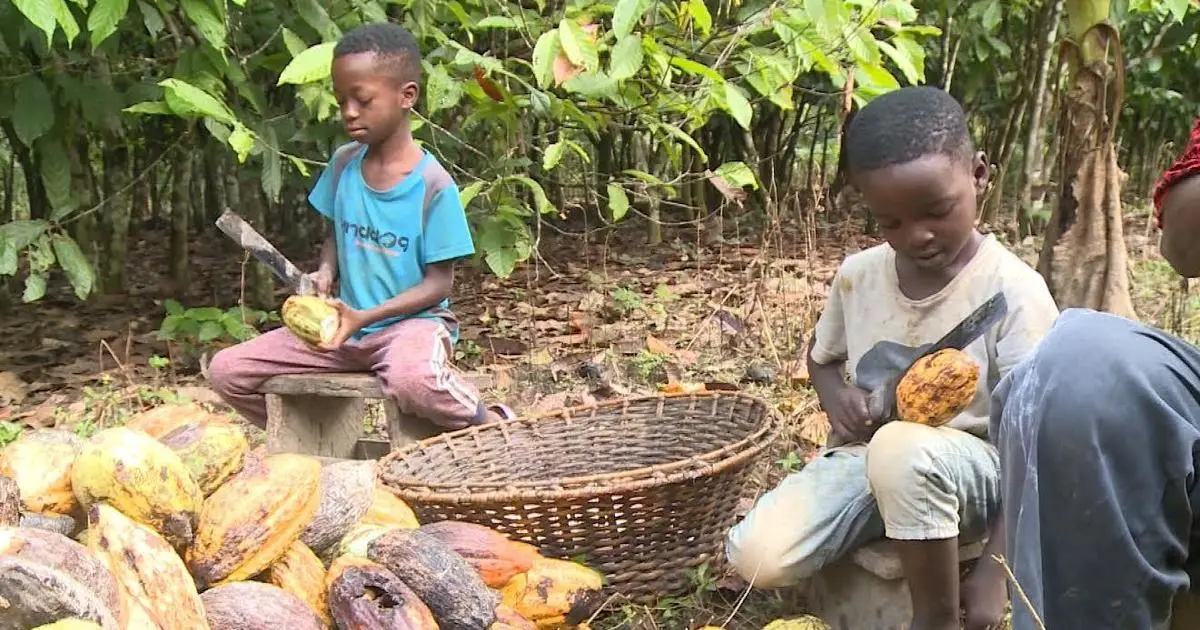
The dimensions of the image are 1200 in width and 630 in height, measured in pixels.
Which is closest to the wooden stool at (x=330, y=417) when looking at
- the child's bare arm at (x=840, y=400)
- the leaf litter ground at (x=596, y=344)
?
the leaf litter ground at (x=596, y=344)

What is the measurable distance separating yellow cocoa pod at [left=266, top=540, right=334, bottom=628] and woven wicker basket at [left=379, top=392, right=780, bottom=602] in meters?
0.48

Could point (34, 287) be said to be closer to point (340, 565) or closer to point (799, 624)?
point (340, 565)

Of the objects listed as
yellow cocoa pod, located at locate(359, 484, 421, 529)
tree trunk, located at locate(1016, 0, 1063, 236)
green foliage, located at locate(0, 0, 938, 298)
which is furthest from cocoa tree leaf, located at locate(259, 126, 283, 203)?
tree trunk, located at locate(1016, 0, 1063, 236)

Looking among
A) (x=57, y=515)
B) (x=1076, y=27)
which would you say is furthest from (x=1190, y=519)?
(x=1076, y=27)

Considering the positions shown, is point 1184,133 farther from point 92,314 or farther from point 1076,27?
point 92,314

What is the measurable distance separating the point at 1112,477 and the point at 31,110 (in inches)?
138

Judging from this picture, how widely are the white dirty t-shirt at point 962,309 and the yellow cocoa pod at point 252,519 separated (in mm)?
1176

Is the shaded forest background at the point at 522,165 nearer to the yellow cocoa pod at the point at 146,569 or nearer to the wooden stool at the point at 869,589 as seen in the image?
the wooden stool at the point at 869,589

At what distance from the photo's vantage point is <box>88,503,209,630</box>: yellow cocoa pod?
1363 mm

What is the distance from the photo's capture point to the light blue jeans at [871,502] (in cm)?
190

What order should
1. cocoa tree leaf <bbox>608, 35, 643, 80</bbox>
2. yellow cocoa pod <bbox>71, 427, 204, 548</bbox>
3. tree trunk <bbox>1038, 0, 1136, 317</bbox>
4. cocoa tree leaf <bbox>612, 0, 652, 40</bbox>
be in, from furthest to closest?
tree trunk <bbox>1038, 0, 1136, 317</bbox>
cocoa tree leaf <bbox>608, 35, 643, 80</bbox>
cocoa tree leaf <bbox>612, 0, 652, 40</bbox>
yellow cocoa pod <bbox>71, 427, 204, 548</bbox>

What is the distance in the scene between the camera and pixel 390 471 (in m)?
2.46

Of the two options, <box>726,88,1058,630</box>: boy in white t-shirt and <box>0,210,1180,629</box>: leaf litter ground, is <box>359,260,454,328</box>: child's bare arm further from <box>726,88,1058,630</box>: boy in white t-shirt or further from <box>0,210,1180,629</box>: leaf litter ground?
<box>726,88,1058,630</box>: boy in white t-shirt

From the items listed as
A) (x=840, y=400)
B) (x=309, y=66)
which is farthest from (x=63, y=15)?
(x=840, y=400)
